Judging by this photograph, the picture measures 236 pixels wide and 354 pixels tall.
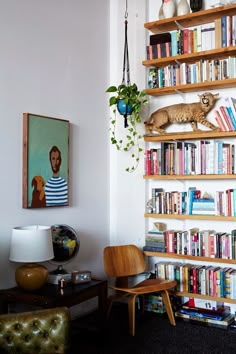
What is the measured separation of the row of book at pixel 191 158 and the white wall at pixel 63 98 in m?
0.57

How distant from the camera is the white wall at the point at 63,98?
10.0 feet

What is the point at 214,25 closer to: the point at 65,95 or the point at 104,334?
the point at 65,95

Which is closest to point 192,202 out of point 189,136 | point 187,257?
point 187,257

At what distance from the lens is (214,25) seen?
3.72 metres

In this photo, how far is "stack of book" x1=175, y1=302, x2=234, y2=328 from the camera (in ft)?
11.5

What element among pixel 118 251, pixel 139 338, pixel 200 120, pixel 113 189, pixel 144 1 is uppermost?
pixel 144 1

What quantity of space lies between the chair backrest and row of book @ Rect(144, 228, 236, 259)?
0.55ft

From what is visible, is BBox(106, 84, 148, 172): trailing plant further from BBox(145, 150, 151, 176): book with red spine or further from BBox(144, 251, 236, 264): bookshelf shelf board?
BBox(144, 251, 236, 264): bookshelf shelf board

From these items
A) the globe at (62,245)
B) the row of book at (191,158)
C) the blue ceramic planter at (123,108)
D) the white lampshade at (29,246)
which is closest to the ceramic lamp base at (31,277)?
the white lampshade at (29,246)

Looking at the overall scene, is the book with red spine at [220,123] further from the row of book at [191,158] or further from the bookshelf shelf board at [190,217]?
the bookshelf shelf board at [190,217]

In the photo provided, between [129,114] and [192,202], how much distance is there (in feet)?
3.28

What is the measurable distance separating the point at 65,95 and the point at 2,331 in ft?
6.96

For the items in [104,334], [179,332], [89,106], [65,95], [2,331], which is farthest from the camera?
[89,106]

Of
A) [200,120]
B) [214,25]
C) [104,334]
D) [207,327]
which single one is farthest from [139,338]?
[214,25]
